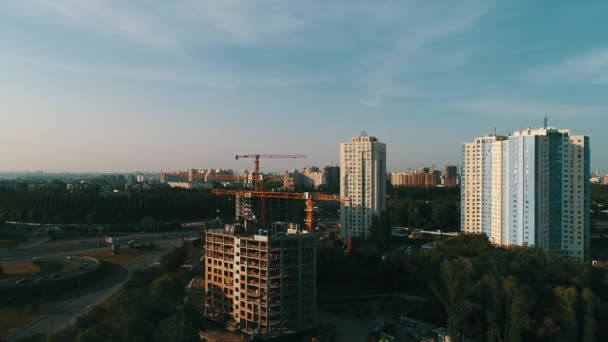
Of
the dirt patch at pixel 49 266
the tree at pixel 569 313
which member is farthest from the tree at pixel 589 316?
the dirt patch at pixel 49 266

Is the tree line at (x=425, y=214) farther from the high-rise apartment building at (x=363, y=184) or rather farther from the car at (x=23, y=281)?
the car at (x=23, y=281)

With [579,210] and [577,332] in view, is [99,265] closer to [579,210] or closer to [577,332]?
[577,332]

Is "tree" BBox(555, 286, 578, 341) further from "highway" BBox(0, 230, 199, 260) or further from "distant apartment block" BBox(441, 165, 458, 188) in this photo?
"distant apartment block" BBox(441, 165, 458, 188)

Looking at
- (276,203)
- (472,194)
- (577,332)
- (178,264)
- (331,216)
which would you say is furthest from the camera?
(331,216)

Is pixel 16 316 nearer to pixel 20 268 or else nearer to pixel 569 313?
pixel 20 268

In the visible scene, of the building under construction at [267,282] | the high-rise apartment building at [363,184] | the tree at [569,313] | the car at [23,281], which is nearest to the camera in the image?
the tree at [569,313]

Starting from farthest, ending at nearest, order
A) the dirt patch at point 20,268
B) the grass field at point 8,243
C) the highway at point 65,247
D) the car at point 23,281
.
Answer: the grass field at point 8,243, the highway at point 65,247, the dirt patch at point 20,268, the car at point 23,281

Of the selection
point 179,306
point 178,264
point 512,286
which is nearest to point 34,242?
point 178,264

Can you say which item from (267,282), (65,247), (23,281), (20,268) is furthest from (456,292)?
(65,247)
